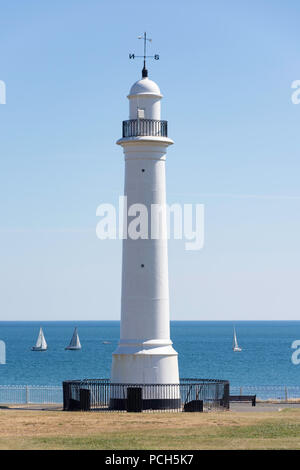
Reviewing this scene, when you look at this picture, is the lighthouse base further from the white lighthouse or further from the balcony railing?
the balcony railing

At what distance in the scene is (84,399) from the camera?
39.4 meters

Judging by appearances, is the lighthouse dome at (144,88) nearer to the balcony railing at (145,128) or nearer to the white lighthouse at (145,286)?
the balcony railing at (145,128)

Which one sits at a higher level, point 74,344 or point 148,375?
point 74,344

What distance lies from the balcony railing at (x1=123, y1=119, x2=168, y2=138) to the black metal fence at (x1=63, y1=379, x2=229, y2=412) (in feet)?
36.6

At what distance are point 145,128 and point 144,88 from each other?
6.31ft

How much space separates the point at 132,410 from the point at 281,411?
22.7 ft

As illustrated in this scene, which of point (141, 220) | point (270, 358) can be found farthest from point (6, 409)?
point (270, 358)

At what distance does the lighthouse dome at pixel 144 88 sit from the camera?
42406 mm

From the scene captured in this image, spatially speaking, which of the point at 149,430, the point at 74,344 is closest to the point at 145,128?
the point at 149,430

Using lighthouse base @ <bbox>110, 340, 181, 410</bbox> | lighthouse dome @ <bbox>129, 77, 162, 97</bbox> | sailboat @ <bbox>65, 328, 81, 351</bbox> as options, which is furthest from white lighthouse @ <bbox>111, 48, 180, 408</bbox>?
sailboat @ <bbox>65, 328, 81, 351</bbox>

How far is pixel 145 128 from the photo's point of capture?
138 feet

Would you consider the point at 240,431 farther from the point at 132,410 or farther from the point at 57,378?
the point at 57,378

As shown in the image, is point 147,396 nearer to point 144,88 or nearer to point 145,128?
point 145,128
